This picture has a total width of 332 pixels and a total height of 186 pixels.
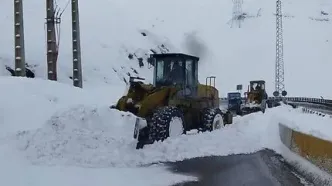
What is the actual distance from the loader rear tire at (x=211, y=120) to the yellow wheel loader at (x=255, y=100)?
13878 millimetres

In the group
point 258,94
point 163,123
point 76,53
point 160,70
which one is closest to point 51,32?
point 76,53

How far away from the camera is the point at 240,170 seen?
39.2 feet

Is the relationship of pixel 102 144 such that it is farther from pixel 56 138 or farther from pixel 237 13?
pixel 237 13

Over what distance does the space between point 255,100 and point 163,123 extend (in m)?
20.6

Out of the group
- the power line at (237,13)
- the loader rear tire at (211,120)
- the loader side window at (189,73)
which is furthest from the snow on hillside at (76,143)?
the power line at (237,13)

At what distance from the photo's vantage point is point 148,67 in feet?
152

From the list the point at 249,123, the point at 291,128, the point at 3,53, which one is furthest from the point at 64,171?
the point at 3,53

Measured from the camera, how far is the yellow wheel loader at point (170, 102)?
14.1 metres

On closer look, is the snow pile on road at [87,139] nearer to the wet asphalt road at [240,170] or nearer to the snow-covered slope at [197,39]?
the wet asphalt road at [240,170]

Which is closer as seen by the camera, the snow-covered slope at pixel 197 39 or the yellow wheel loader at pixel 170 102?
the yellow wheel loader at pixel 170 102

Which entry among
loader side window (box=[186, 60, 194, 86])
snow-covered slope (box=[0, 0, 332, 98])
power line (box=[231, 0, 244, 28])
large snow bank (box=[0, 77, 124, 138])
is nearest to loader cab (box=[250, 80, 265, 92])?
snow-covered slope (box=[0, 0, 332, 98])

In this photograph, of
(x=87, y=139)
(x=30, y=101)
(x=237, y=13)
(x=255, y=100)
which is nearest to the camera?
(x=87, y=139)

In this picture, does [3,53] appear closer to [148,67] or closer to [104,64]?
[104,64]

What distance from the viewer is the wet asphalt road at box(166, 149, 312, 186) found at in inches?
413
